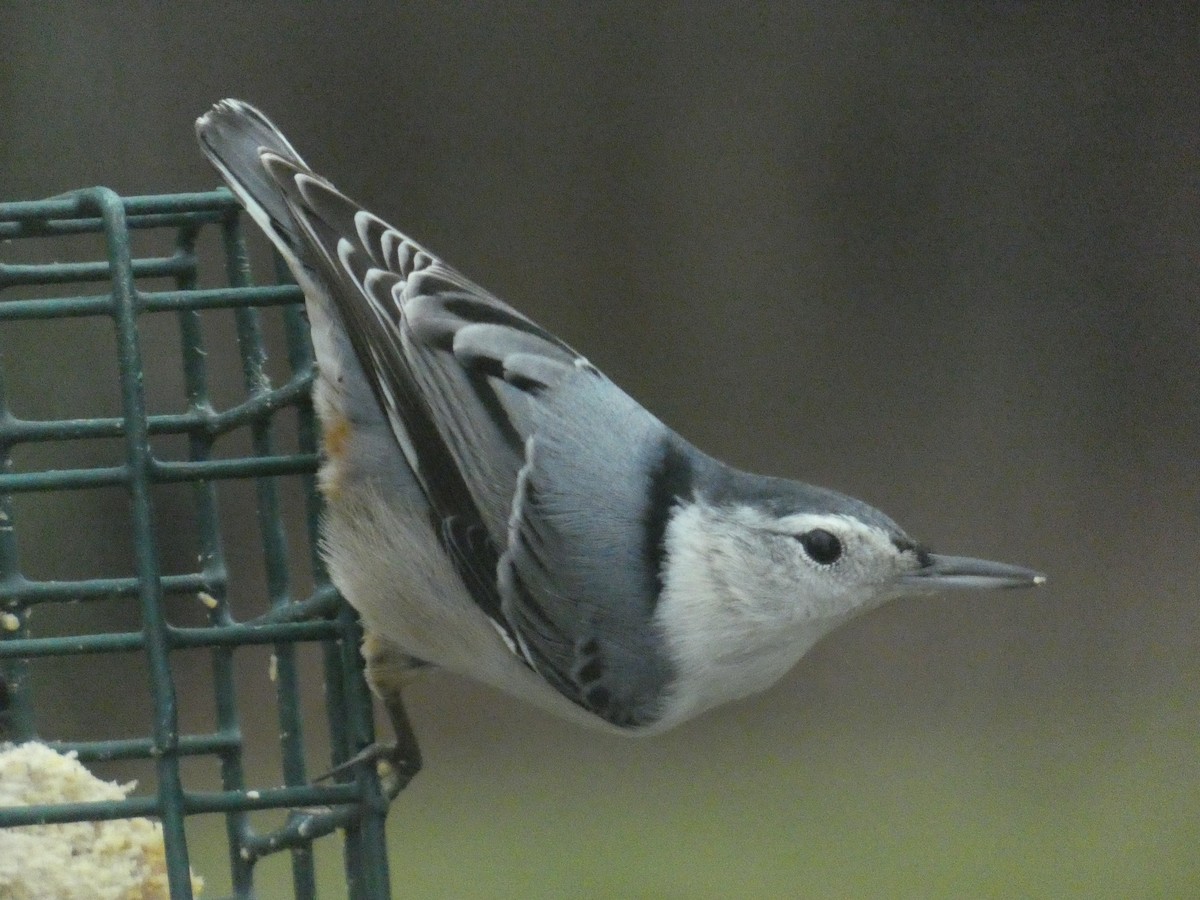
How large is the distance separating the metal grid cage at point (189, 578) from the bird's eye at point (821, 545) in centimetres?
67

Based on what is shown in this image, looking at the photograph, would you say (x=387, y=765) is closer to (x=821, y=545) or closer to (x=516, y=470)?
(x=516, y=470)

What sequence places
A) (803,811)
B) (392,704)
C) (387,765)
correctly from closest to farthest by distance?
(392,704)
(387,765)
(803,811)

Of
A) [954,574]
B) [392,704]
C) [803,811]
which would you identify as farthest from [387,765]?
[803,811]

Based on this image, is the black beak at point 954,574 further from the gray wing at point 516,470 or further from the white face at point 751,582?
the gray wing at point 516,470

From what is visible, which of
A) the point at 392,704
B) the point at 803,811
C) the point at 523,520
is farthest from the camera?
the point at 803,811

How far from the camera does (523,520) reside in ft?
7.95

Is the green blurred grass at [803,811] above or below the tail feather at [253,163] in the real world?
below

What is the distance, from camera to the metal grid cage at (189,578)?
7.25 ft

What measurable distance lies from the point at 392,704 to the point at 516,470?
0.41 m

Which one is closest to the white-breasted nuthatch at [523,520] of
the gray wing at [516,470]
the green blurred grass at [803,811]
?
the gray wing at [516,470]

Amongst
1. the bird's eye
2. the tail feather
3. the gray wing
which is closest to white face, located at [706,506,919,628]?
the bird's eye

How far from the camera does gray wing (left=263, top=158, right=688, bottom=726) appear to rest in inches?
95.3

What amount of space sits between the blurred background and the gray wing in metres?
3.16

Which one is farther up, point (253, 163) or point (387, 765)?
point (253, 163)
